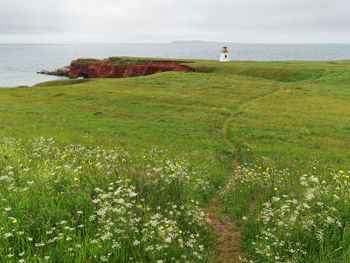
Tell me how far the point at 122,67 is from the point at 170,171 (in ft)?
282

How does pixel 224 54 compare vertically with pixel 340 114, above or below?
above

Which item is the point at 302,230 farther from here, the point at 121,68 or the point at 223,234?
the point at 121,68

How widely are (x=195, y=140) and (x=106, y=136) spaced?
716 cm

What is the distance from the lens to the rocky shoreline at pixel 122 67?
81781mm

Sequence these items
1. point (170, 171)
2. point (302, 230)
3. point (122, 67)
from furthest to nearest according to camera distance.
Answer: point (122, 67), point (170, 171), point (302, 230)

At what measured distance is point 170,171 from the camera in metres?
9.17

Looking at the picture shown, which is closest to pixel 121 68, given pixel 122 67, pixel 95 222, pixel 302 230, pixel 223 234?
pixel 122 67

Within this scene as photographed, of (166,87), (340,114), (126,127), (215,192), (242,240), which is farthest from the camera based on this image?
(166,87)

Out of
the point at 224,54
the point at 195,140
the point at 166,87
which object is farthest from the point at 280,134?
the point at 224,54

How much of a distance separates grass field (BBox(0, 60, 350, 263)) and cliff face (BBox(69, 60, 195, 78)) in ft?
111

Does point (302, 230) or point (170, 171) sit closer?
point (302, 230)

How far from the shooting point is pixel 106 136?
19.8 m

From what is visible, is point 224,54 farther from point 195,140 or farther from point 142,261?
point 142,261

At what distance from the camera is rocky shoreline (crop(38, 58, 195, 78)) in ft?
268
